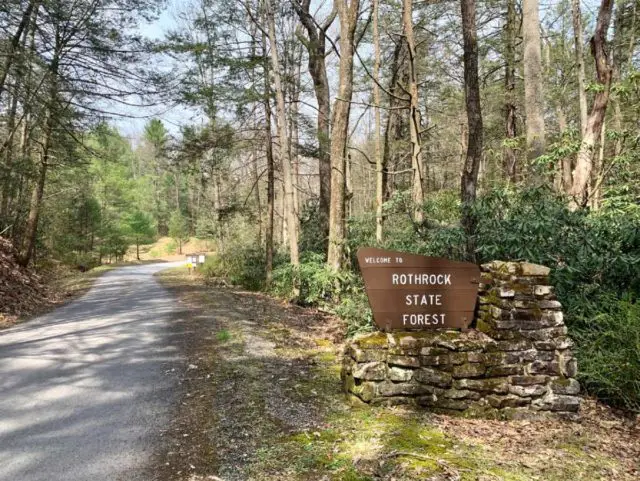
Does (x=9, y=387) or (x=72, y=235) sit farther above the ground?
(x=72, y=235)

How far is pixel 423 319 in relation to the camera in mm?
4348

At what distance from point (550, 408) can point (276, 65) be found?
408 inches

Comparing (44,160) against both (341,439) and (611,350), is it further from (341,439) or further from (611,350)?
(611,350)

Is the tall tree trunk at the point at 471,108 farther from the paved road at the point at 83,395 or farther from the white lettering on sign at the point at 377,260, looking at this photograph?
the paved road at the point at 83,395

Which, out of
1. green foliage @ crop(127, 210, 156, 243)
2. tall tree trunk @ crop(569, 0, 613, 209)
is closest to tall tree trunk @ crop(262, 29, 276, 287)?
tall tree trunk @ crop(569, 0, 613, 209)

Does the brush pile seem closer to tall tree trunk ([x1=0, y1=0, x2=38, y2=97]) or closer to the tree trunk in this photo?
the tree trunk

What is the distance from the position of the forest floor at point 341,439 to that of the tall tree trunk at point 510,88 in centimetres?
1114

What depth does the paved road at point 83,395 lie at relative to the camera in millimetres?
3184

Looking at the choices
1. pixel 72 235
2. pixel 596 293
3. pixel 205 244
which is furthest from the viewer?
pixel 205 244

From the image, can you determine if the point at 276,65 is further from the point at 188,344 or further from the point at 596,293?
the point at 596,293

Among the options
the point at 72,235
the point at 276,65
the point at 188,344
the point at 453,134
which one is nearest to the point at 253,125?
the point at 276,65

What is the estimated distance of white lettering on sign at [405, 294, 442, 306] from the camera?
4.34 m

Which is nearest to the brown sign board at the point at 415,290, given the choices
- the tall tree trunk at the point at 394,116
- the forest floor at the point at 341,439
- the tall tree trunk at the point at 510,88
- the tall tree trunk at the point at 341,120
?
the forest floor at the point at 341,439

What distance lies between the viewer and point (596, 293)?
5.22 meters
